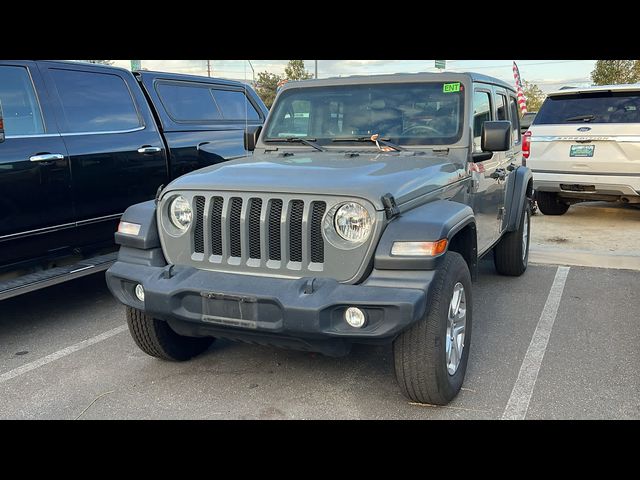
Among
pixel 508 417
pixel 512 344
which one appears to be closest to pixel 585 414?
pixel 508 417

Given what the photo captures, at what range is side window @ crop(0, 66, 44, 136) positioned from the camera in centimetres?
450

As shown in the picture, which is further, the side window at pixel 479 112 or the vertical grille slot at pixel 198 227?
the side window at pixel 479 112

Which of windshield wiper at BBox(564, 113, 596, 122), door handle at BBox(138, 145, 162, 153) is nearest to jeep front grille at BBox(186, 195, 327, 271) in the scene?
door handle at BBox(138, 145, 162, 153)

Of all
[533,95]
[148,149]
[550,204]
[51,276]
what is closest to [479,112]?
[148,149]

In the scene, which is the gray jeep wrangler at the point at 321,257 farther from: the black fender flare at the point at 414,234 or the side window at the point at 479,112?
the side window at the point at 479,112

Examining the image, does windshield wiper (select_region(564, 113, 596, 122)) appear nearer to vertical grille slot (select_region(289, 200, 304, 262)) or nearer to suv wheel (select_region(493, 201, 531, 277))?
suv wheel (select_region(493, 201, 531, 277))

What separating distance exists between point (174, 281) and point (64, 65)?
9.06 feet

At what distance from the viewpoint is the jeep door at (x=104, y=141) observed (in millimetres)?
4926

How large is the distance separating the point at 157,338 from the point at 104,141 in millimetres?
2153

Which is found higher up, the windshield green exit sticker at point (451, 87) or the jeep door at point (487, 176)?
the windshield green exit sticker at point (451, 87)

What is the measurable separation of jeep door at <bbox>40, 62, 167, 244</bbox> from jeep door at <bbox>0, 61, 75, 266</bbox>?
0.38 ft

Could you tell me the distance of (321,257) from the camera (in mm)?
3201

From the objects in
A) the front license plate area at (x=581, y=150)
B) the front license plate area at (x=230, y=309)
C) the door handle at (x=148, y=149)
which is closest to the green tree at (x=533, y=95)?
the front license plate area at (x=581, y=150)

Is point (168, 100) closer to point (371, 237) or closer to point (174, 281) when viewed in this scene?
point (174, 281)
